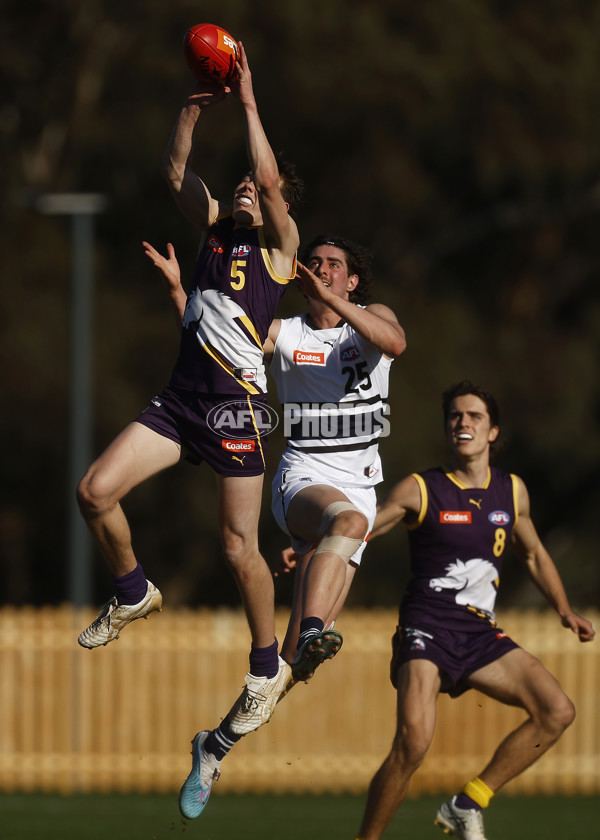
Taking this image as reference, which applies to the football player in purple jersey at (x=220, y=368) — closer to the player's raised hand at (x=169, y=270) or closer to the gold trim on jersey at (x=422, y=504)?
the player's raised hand at (x=169, y=270)

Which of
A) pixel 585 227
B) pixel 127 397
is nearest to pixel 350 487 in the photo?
pixel 127 397

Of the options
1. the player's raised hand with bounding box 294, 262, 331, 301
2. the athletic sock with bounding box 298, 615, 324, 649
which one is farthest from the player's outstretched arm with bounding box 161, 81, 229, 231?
the athletic sock with bounding box 298, 615, 324, 649

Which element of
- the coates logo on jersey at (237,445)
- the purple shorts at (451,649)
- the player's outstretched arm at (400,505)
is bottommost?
the purple shorts at (451,649)

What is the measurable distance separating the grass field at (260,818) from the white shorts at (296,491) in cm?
480

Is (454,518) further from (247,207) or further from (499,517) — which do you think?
(247,207)

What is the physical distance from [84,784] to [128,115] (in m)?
12.8

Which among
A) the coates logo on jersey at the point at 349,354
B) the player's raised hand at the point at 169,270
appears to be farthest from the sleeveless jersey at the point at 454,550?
the player's raised hand at the point at 169,270

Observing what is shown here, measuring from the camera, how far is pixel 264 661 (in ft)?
26.2

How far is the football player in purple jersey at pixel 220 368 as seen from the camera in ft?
24.6

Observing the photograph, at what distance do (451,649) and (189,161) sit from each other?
3508 mm

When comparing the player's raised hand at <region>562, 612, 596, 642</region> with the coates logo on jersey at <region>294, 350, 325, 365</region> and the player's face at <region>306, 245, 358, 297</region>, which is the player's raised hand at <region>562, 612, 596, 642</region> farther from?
the player's face at <region>306, 245, 358, 297</region>

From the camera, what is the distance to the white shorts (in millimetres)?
8289

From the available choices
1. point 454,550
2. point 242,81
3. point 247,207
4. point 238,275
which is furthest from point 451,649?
point 242,81

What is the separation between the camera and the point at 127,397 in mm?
24281
